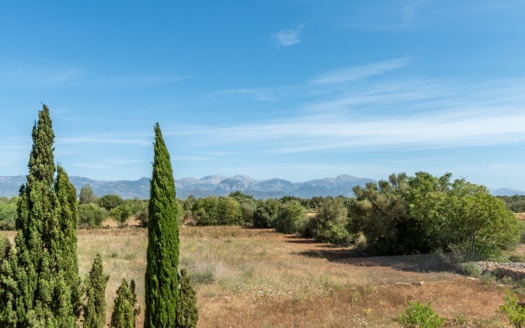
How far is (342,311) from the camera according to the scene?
1097 centimetres

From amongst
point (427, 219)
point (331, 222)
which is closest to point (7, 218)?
point (331, 222)

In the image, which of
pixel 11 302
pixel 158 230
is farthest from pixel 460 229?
pixel 11 302

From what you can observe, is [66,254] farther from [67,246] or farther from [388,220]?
[388,220]

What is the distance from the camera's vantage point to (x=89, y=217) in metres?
47.7

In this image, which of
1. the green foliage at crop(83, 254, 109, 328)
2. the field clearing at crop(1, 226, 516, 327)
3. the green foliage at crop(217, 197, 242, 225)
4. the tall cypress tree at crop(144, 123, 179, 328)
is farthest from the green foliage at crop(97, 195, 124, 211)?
the green foliage at crop(83, 254, 109, 328)

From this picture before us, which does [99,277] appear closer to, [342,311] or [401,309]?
[342,311]

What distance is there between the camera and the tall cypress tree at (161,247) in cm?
850

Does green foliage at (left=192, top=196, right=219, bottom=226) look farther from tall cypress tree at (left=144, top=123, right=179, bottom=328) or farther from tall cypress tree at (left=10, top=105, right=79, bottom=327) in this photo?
tall cypress tree at (left=10, top=105, right=79, bottom=327)

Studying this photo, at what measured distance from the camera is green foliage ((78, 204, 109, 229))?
47.2 meters

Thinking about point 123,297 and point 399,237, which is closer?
point 123,297

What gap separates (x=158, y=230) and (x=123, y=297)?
5.68 ft

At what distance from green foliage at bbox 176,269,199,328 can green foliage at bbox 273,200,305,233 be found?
3378 cm

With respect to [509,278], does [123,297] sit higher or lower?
higher

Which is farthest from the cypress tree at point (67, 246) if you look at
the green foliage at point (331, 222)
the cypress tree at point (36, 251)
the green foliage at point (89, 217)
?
the green foliage at point (89, 217)
